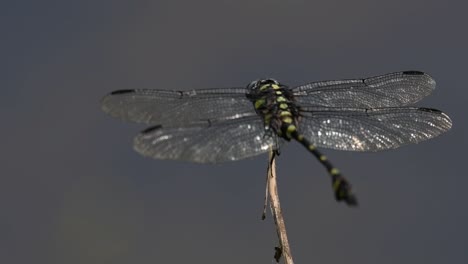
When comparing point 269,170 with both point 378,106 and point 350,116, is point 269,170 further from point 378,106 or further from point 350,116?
point 378,106

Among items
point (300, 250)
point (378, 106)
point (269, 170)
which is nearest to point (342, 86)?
point (378, 106)

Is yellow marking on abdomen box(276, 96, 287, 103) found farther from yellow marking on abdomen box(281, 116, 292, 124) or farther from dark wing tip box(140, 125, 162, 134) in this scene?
dark wing tip box(140, 125, 162, 134)

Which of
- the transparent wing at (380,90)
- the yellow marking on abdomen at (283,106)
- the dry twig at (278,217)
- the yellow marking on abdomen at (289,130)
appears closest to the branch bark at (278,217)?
the dry twig at (278,217)

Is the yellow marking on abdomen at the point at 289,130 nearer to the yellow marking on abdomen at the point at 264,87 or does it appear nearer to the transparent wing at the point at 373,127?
the transparent wing at the point at 373,127

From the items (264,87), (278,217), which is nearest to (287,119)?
(264,87)

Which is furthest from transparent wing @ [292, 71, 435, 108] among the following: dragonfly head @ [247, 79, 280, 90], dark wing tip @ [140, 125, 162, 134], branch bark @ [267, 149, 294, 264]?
dark wing tip @ [140, 125, 162, 134]

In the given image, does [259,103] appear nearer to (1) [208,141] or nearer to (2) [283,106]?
(2) [283,106]
